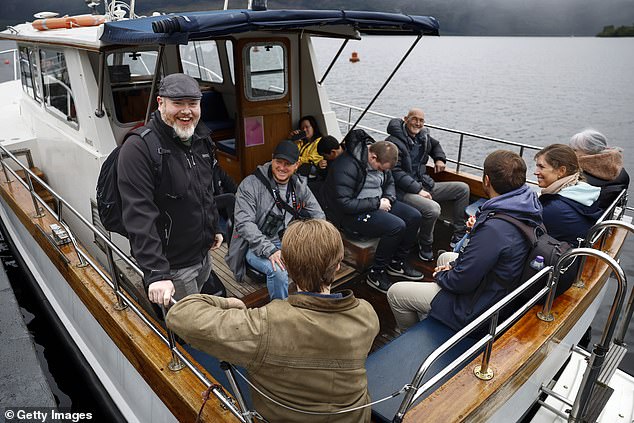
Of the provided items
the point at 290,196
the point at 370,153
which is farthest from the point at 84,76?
the point at 370,153

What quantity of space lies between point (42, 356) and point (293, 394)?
4883mm

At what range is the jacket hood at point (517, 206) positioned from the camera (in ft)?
9.02

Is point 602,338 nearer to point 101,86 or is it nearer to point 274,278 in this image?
point 274,278

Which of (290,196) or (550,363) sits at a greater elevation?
(290,196)

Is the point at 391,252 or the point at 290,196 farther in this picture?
the point at 391,252

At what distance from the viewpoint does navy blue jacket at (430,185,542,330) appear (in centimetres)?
270

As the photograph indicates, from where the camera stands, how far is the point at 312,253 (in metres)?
1.69

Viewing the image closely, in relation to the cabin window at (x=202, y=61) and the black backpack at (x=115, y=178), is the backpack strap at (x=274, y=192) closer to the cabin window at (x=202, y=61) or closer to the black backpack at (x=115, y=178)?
the black backpack at (x=115, y=178)

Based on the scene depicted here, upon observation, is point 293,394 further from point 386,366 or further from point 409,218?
point 409,218

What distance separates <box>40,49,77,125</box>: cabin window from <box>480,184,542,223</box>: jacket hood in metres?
4.19

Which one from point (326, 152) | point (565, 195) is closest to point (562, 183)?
point (565, 195)

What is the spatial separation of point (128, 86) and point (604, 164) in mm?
4865

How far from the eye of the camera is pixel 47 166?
19.2ft

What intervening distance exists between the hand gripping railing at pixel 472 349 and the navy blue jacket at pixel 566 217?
31.3 inches
